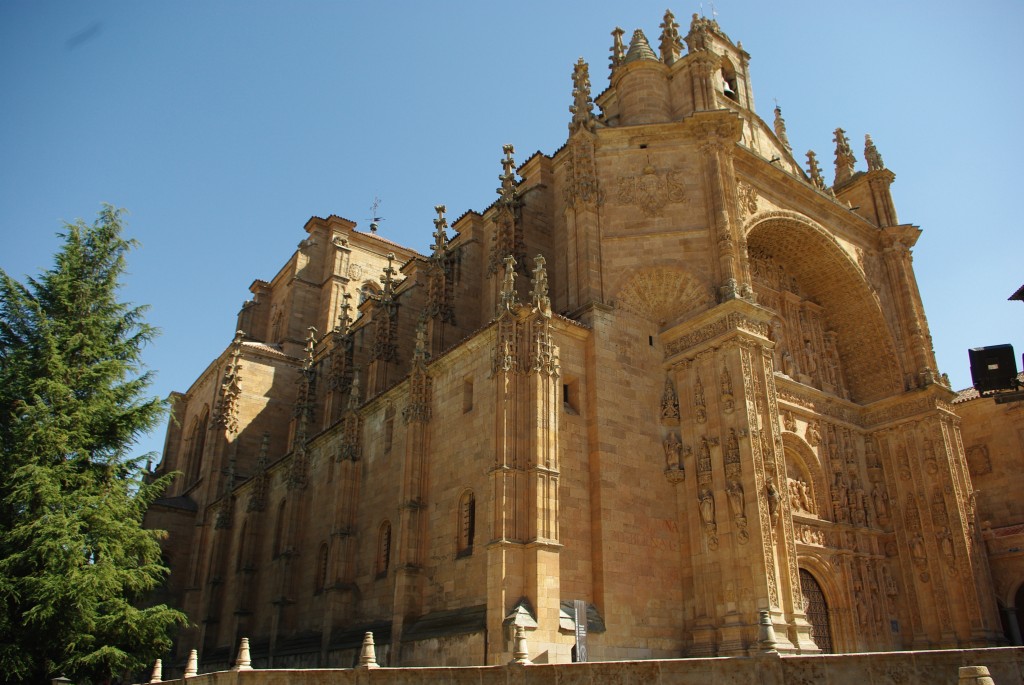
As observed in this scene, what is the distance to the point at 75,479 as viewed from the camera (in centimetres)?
1739

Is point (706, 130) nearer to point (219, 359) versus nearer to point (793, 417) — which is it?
point (793, 417)

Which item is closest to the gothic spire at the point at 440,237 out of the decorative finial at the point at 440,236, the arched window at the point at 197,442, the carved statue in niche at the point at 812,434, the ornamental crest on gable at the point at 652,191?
the decorative finial at the point at 440,236

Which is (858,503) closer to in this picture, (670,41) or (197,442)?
(670,41)

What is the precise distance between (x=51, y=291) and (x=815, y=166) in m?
24.8

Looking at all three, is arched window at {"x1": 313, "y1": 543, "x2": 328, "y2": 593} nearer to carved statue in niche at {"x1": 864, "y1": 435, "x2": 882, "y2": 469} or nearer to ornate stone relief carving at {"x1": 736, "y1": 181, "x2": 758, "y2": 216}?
ornate stone relief carving at {"x1": 736, "y1": 181, "x2": 758, "y2": 216}

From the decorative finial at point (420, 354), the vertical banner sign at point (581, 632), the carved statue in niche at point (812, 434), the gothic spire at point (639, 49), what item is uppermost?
the gothic spire at point (639, 49)

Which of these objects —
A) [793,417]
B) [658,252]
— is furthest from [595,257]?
[793,417]

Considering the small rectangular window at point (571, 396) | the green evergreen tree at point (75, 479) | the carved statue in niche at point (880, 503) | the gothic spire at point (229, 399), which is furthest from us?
the gothic spire at point (229, 399)

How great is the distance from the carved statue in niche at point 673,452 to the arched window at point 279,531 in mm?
14420

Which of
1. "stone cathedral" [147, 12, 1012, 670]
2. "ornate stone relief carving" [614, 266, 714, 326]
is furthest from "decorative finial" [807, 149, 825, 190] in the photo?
"ornate stone relief carving" [614, 266, 714, 326]

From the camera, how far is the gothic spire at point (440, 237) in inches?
947

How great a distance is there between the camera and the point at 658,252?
779 inches

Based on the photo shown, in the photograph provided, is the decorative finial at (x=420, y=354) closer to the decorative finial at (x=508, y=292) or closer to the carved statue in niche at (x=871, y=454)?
the decorative finial at (x=508, y=292)

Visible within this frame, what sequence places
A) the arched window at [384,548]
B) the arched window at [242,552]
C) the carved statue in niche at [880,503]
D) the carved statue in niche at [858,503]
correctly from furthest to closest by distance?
the arched window at [242,552]
the carved statue in niche at [880,503]
the carved statue in niche at [858,503]
the arched window at [384,548]
